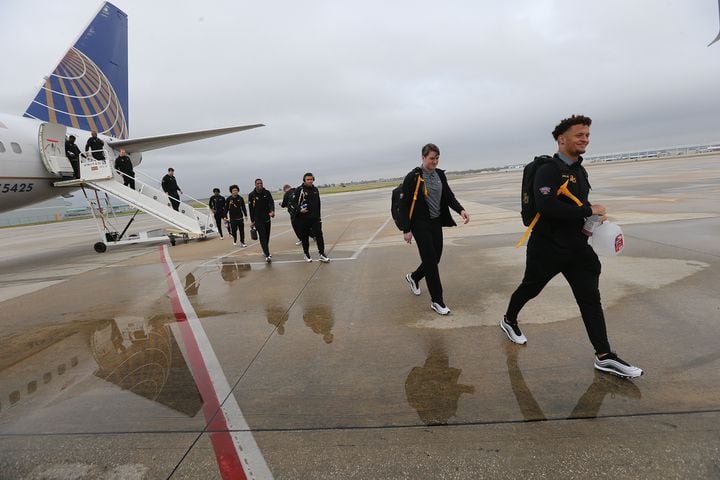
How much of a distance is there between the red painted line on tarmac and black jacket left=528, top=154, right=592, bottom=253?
2.67m

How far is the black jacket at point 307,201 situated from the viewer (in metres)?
7.33

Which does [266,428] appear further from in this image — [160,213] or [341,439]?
[160,213]

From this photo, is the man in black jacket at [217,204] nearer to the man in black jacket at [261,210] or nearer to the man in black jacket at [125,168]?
the man in black jacket at [125,168]

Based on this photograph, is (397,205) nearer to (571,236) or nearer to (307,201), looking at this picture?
(571,236)

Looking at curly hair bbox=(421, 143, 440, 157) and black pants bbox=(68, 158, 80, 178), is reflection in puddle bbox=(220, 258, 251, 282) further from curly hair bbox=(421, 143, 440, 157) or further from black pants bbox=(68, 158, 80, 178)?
black pants bbox=(68, 158, 80, 178)

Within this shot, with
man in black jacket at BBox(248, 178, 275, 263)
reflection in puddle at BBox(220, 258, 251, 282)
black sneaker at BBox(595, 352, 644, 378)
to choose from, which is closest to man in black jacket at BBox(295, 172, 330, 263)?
man in black jacket at BBox(248, 178, 275, 263)

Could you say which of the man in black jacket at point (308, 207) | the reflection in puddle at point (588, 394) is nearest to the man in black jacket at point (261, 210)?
the man in black jacket at point (308, 207)

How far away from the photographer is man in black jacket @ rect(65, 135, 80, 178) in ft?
37.1

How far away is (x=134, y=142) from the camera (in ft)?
46.2

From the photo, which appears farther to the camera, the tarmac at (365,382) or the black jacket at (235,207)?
the black jacket at (235,207)

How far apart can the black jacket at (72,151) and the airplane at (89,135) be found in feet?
0.46

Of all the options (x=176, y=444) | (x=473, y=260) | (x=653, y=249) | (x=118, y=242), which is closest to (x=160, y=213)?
(x=118, y=242)

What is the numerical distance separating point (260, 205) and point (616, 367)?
708 cm

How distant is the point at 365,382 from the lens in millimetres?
2918
